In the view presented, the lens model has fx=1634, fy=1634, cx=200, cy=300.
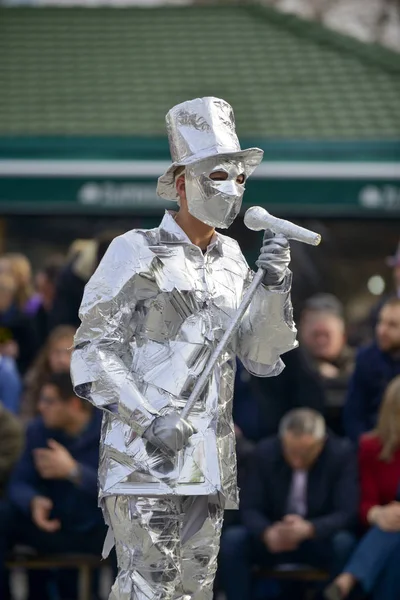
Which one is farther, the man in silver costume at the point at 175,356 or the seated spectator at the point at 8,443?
the seated spectator at the point at 8,443

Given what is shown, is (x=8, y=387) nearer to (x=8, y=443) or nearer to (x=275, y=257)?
(x=8, y=443)

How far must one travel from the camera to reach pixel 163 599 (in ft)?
16.5

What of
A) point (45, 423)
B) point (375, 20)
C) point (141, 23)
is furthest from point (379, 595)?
point (375, 20)

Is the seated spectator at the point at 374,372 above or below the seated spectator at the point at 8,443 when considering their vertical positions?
above

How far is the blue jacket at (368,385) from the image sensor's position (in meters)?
8.27

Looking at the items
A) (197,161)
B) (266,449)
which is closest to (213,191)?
(197,161)

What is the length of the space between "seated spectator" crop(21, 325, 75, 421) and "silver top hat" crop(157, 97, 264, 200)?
3.25m

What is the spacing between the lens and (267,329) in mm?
5207

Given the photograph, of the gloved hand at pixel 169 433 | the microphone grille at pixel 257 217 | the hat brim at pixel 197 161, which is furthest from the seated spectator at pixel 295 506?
the gloved hand at pixel 169 433

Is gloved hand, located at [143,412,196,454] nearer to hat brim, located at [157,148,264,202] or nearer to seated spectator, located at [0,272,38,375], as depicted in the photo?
hat brim, located at [157,148,264,202]

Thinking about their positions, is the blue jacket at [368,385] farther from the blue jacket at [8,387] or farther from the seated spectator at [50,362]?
the blue jacket at [8,387]

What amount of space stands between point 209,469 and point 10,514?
10.9 feet

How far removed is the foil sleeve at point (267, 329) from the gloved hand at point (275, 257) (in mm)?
51

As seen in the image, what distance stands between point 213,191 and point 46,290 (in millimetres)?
3529
